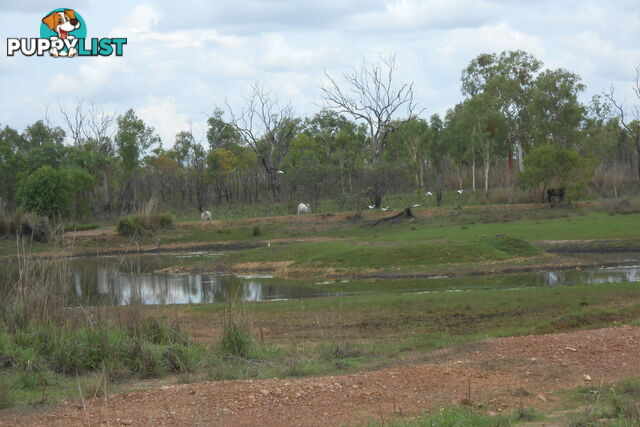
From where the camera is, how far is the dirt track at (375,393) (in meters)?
9.16

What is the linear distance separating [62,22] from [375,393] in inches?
1060

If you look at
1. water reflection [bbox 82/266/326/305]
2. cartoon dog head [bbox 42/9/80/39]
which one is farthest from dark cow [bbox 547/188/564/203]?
cartoon dog head [bbox 42/9/80/39]

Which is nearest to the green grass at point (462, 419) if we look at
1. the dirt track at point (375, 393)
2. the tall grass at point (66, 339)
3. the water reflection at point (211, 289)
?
the dirt track at point (375, 393)

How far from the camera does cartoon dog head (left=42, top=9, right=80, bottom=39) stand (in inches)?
1250

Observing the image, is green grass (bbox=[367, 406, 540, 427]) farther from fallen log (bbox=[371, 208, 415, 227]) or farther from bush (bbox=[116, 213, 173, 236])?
bush (bbox=[116, 213, 173, 236])

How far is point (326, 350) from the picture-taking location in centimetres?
1412

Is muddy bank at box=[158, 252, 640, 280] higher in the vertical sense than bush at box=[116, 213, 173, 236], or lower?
lower

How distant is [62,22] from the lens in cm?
3219

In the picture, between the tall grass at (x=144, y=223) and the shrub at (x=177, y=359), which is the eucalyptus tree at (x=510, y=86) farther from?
the shrub at (x=177, y=359)

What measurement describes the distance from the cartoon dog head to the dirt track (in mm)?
25044

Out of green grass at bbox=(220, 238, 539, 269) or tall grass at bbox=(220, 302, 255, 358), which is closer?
tall grass at bbox=(220, 302, 255, 358)

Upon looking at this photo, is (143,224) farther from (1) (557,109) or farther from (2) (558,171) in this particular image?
(1) (557,109)

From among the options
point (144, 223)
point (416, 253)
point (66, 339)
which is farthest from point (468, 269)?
point (144, 223)

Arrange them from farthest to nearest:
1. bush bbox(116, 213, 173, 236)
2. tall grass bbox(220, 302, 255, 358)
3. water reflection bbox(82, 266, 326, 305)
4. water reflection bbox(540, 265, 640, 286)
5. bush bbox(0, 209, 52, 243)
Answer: bush bbox(116, 213, 173, 236), bush bbox(0, 209, 52, 243), water reflection bbox(82, 266, 326, 305), water reflection bbox(540, 265, 640, 286), tall grass bbox(220, 302, 255, 358)
